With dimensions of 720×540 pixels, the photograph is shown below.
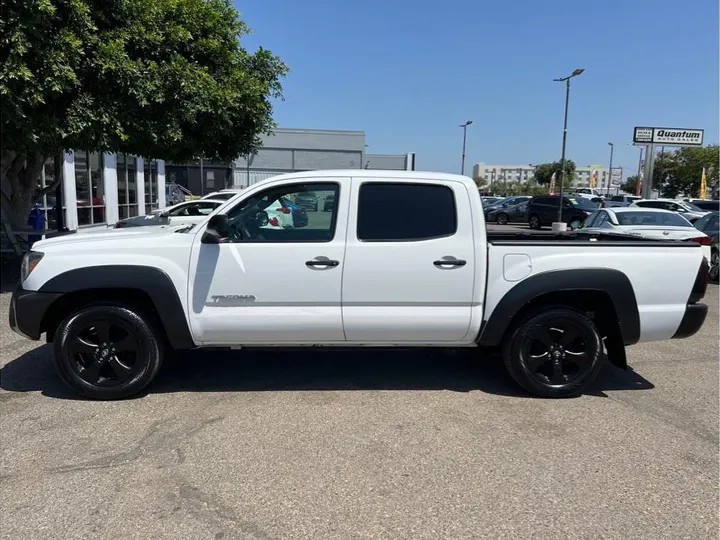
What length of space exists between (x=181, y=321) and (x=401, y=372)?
83.3 inches

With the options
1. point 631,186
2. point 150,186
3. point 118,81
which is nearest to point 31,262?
point 118,81

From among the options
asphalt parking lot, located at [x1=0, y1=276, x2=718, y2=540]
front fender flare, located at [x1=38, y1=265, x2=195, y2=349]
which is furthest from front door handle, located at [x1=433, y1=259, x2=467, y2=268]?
front fender flare, located at [x1=38, y1=265, x2=195, y2=349]

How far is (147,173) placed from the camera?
26844 millimetres

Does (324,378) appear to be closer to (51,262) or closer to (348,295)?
(348,295)

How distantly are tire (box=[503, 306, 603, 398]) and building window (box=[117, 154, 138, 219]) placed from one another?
2066 centimetres

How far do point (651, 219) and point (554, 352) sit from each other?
8.30m

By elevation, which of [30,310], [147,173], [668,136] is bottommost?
[30,310]

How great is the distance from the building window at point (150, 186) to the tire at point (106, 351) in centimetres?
2291

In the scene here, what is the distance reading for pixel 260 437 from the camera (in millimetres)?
3854

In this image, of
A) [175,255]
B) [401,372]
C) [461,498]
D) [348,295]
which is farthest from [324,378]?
[461,498]

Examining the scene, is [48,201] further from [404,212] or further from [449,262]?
[449,262]

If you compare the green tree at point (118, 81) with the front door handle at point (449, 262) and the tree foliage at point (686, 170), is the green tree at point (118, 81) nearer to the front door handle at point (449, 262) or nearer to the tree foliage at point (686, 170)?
the front door handle at point (449, 262)

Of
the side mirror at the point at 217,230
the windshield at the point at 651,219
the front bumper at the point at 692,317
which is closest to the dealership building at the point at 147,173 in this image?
the side mirror at the point at 217,230

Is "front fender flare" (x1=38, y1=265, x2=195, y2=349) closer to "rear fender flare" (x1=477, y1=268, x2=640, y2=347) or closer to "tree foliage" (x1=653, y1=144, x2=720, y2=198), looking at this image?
"rear fender flare" (x1=477, y1=268, x2=640, y2=347)
